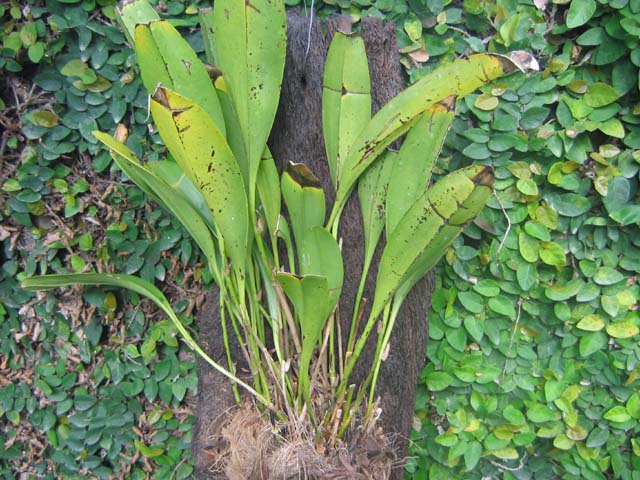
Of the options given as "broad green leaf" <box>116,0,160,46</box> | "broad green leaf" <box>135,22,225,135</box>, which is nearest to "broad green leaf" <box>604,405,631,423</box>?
"broad green leaf" <box>135,22,225,135</box>

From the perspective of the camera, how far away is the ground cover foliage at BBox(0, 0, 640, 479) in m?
1.07

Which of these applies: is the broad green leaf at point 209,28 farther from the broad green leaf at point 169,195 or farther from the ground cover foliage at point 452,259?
the broad green leaf at point 169,195

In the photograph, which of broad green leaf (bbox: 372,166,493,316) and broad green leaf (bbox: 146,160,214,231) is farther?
broad green leaf (bbox: 146,160,214,231)

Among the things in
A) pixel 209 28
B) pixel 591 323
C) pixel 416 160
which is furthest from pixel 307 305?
pixel 591 323

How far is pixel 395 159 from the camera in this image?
90 cm

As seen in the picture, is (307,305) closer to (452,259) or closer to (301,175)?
(301,175)

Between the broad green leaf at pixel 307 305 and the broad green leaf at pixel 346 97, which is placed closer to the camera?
the broad green leaf at pixel 307 305

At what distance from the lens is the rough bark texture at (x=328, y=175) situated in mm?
987

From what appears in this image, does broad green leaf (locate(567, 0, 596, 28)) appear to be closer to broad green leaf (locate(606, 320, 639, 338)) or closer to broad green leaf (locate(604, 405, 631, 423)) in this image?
broad green leaf (locate(606, 320, 639, 338))

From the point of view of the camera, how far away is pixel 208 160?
759 millimetres

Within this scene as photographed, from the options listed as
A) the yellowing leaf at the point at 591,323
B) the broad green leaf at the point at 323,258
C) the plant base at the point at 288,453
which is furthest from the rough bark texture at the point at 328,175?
the yellowing leaf at the point at 591,323

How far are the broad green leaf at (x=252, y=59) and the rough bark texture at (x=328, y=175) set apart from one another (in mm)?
146

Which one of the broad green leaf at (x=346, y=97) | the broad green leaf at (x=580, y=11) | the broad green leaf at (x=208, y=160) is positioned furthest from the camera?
the broad green leaf at (x=580, y=11)

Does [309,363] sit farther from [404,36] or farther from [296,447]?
[404,36]
